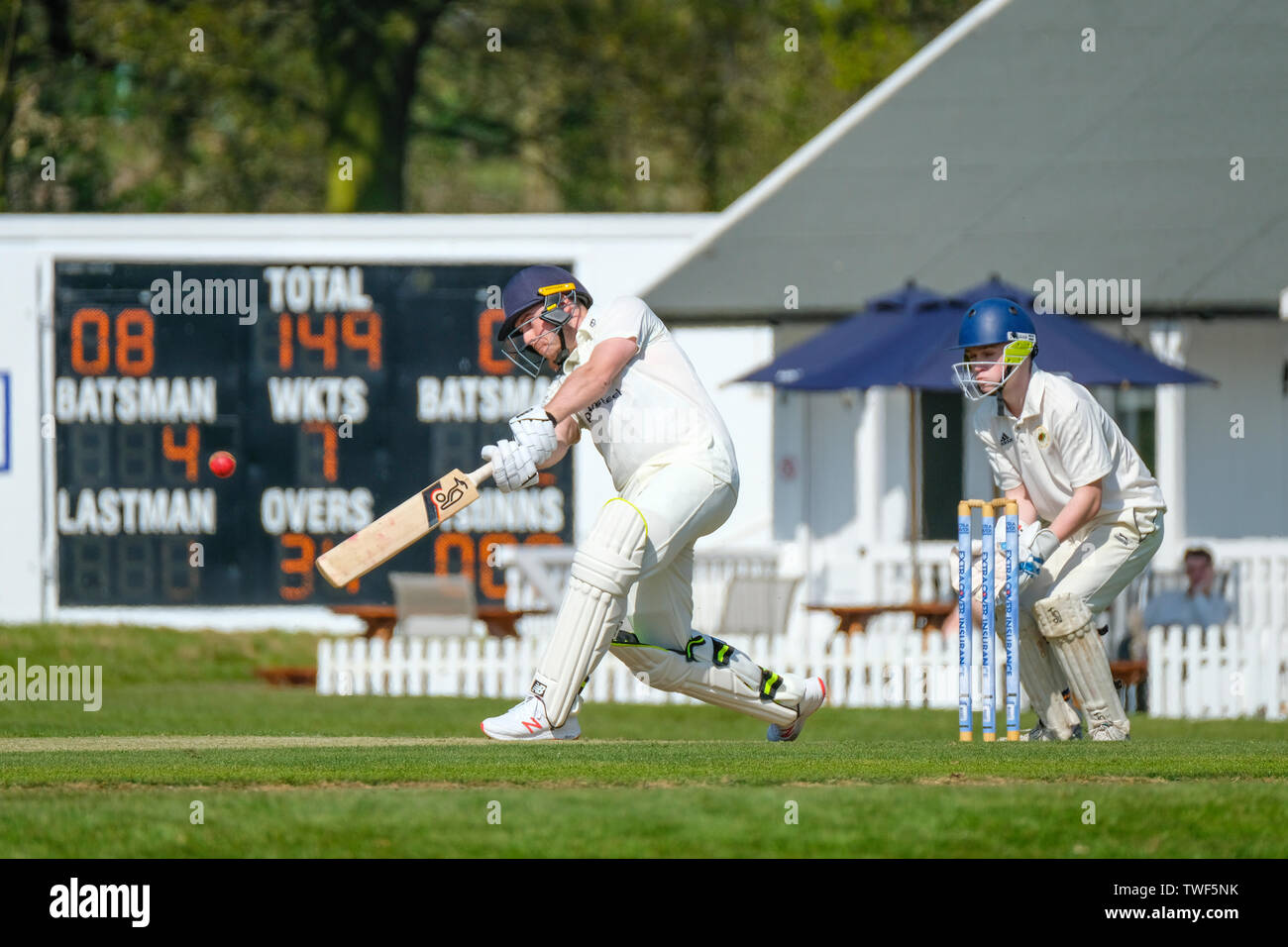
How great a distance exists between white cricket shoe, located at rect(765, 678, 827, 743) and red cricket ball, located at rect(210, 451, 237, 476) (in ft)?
25.1

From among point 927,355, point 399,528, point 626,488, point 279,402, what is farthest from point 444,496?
point 279,402

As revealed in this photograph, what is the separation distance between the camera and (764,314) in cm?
2006

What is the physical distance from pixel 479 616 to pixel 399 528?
928cm

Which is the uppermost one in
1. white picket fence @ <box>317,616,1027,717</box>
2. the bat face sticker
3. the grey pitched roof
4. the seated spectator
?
the grey pitched roof

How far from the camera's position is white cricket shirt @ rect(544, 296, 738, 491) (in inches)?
356

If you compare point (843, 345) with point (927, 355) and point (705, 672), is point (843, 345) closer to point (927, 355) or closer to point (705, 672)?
point (927, 355)

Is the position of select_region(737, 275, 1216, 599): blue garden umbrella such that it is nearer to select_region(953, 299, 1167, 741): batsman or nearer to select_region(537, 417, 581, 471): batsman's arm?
select_region(953, 299, 1167, 741): batsman

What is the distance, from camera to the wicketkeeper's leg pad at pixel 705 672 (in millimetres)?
9109

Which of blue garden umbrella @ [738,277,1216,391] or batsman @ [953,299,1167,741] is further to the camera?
blue garden umbrella @ [738,277,1216,391]

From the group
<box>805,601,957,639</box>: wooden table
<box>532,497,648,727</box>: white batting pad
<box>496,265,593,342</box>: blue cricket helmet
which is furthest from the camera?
<box>805,601,957,639</box>: wooden table

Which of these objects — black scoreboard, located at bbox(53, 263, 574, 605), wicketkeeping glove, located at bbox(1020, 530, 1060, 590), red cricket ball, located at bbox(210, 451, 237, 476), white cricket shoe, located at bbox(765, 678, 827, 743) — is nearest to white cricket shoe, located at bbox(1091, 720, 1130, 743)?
wicketkeeping glove, located at bbox(1020, 530, 1060, 590)

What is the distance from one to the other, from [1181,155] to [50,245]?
10.1 metres
